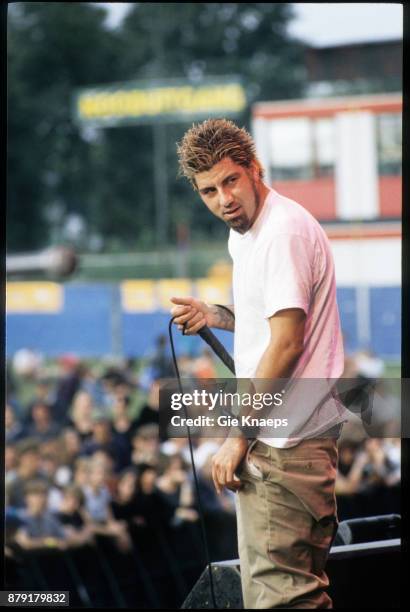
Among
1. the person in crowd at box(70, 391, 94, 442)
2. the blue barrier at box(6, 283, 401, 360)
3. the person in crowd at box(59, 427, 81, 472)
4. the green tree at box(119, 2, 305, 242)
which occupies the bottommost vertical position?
the person in crowd at box(59, 427, 81, 472)

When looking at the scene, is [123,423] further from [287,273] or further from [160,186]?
[160,186]

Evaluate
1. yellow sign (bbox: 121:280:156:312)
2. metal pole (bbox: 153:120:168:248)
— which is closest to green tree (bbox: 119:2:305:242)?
metal pole (bbox: 153:120:168:248)

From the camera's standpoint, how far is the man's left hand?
1.90 m

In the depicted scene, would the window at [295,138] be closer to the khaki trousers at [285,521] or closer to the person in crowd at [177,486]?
the person in crowd at [177,486]

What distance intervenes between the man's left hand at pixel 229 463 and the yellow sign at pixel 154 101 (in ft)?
58.5

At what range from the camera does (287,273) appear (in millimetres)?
1867

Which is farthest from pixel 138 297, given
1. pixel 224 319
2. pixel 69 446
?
pixel 224 319

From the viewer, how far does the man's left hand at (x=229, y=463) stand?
190cm

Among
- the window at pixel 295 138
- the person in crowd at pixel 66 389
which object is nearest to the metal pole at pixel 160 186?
the window at pixel 295 138

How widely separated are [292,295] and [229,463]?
1.01 feet

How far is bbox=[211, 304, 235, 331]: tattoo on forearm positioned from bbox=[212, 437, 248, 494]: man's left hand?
197mm

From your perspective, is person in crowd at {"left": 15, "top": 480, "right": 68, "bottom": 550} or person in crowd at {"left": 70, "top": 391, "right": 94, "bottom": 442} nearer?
person in crowd at {"left": 15, "top": 480, "right": 68, "bottom": 550}

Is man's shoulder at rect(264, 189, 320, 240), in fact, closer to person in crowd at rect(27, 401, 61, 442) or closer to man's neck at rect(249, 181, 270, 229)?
man's neck at rect(249, 181, 270, 229)

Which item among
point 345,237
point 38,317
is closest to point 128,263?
point 38,317
